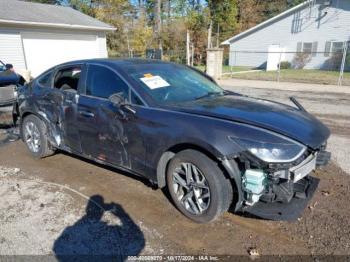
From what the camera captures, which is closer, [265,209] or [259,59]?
[265,209]

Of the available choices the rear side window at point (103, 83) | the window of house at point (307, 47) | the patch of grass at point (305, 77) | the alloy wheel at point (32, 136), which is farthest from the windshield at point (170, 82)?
the window of house at point (307, 47)

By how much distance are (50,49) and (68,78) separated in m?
12.8

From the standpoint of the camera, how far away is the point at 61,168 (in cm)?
469

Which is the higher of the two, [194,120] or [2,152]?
[194,120]

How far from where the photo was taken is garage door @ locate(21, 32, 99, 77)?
1503 centimetres

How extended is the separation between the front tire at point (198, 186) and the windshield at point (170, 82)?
0.78 metres

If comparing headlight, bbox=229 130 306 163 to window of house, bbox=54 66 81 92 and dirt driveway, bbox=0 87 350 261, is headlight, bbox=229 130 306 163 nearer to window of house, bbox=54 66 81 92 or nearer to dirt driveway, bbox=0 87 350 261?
dirt driveway, bbox=0 87 350 261

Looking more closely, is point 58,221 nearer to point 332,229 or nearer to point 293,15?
point 332,229

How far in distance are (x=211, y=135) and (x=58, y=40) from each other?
15.8m

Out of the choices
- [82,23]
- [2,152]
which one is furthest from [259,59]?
[2,152]

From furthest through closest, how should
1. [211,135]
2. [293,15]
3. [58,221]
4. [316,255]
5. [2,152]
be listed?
[293,15]
[2,152]
[58,221]
[211,135]
[316,255]

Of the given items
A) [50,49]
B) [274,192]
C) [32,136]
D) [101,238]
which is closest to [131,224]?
[101,238]

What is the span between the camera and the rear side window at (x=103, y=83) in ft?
12.0

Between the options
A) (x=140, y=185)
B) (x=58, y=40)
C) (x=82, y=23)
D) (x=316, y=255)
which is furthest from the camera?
(x=82, y=23)
